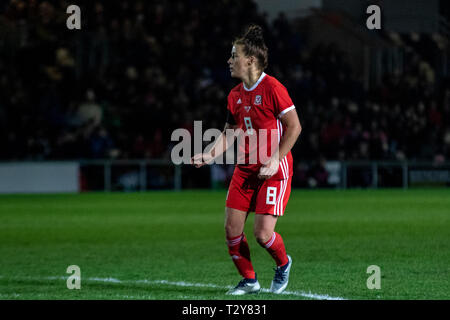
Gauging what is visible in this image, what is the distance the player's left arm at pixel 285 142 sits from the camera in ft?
23.4

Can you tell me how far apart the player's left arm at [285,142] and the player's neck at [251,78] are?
42 cm

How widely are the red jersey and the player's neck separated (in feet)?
0.09

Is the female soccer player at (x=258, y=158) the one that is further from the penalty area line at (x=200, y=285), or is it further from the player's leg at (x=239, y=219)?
the penalty area line at (x=200, y=285)

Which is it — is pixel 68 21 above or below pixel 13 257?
above

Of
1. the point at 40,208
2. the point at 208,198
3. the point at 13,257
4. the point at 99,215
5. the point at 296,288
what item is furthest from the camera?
the point at 208,198

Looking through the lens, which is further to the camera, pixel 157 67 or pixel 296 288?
pixel 157 67

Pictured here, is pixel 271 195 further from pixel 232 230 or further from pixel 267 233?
pixel 232 230

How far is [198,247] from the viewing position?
11781 millimetres

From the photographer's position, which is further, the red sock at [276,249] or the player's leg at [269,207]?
the red sock at [276,249]

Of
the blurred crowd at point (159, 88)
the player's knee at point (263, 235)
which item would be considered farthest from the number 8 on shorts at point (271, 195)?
the blurred crowd at point (159, 88)

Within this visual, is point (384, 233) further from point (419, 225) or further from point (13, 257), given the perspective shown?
point (13, 257)

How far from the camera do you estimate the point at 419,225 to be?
14.8 meters

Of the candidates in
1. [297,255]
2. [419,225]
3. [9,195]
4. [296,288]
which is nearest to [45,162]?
[9,195]

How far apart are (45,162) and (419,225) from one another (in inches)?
462
